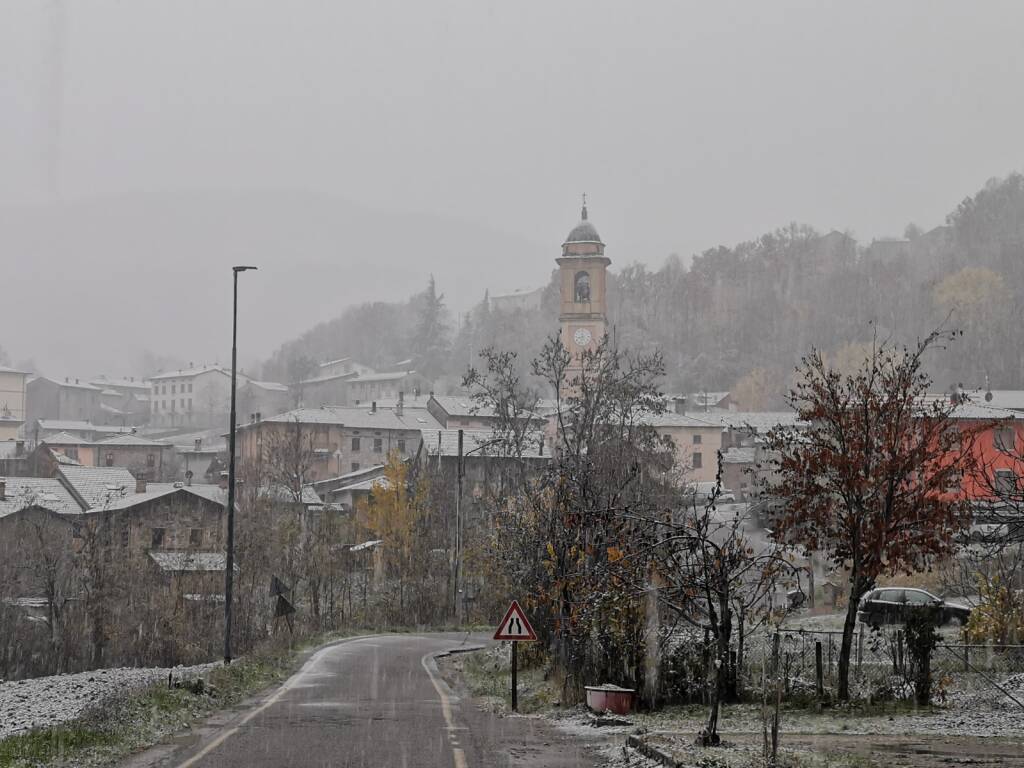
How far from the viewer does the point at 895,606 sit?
3294cm

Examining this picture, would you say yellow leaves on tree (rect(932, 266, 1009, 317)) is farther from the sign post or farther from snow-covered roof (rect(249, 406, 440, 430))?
the sign post

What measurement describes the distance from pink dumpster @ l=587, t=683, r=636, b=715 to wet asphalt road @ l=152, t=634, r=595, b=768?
1012 mm

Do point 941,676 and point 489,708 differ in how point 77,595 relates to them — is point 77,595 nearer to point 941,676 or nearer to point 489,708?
point 489,708

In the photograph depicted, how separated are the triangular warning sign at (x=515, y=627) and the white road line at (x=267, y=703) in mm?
4043

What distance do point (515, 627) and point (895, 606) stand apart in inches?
643

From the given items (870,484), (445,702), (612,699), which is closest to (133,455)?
(445,702)

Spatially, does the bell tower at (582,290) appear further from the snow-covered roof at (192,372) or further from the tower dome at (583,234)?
the snow-covered roof at (192,372)

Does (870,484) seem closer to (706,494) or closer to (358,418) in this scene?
(706,494)

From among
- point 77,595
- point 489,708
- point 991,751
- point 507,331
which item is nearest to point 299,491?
point 77,595

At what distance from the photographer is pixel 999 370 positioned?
117m

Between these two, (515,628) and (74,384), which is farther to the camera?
(74,384)

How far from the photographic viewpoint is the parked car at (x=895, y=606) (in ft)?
106

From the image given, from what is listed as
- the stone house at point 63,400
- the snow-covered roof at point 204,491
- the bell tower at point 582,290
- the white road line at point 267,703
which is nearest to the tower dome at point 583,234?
the bell tower at point 582,290

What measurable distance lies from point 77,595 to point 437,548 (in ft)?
58.6
